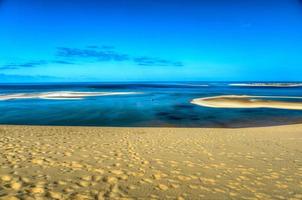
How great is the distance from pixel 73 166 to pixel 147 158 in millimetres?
2709

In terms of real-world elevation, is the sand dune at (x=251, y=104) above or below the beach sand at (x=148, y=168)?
below

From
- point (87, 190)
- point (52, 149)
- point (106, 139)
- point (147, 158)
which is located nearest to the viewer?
point (87, 190)

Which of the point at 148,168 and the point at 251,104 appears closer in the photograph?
the point at 148,168

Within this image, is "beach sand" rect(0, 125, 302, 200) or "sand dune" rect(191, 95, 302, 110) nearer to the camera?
"beach sand" rect(0, 125, 302, 200)

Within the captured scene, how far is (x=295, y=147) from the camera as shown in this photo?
11.9m

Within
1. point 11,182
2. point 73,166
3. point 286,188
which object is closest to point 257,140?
point 286,188

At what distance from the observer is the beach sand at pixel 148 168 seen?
6.39 meters

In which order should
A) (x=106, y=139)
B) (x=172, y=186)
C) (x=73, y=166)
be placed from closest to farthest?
(x=172, y=186)
(x=73, y=166)
(x=106, y=139)

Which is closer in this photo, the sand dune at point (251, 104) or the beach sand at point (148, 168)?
the beach sand at point (148, 168)

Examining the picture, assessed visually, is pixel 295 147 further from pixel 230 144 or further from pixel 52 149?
pixel 52 149

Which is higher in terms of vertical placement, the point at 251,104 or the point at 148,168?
the point at 148,168

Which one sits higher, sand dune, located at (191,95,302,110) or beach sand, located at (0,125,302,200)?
beach sand, located at (0,125,302,200)

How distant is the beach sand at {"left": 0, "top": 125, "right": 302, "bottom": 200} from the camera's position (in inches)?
252

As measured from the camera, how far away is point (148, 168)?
8.34 meters
